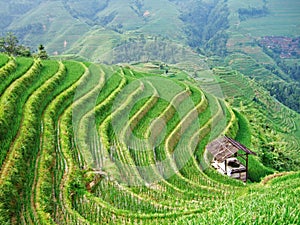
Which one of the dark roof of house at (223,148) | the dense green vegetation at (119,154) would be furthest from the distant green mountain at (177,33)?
the dark roof of house at (223,148)

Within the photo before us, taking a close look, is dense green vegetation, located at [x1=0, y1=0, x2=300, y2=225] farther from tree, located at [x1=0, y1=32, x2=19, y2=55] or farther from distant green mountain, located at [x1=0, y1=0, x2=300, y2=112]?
distant green mountain, located at [x1=0, y1=0, x2=300, y2=112]

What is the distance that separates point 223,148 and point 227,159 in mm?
1058

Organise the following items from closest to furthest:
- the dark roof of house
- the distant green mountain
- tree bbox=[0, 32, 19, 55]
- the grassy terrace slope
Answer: the grassy terrace slope → the dark roof of house → tree bbox=[0, 32, 19, 55] → the distant green mountain

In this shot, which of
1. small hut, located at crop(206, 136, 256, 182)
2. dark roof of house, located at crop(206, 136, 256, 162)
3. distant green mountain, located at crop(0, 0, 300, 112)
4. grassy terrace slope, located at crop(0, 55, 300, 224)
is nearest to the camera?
grassy terrace slope, located at crop(0, 55, 300, 224)

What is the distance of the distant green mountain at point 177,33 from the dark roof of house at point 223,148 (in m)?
47.7

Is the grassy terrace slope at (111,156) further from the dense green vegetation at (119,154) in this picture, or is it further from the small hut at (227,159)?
the small hut at (227,159)

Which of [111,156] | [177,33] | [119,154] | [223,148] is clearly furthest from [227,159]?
[177,33]

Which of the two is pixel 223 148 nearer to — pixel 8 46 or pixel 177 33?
pixel 8 46

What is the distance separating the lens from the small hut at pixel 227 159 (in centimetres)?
1512

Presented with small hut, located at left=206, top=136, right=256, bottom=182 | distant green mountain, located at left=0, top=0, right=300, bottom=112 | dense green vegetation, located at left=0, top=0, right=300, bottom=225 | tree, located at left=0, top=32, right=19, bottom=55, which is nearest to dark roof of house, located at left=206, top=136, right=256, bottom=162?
small hut, located at left=206, top=136, right=256, bottom=182

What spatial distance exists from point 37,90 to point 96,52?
6891 cm

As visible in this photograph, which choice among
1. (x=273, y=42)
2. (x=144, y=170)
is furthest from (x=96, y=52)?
(x=144, y=170)

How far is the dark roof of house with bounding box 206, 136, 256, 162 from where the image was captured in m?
15.0

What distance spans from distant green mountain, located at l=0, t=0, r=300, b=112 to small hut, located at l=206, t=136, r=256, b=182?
156 feet
